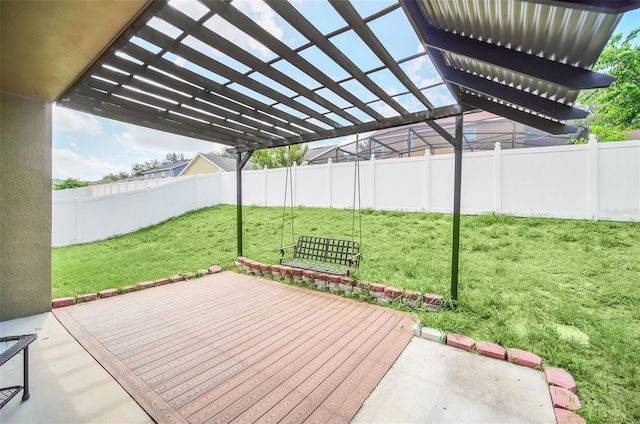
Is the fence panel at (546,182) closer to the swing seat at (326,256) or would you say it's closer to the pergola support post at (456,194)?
the pergola support post at (456,194)

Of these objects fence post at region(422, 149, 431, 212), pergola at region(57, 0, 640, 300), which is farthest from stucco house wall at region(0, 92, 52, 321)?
fence post at region(422, 149, 431, 212)

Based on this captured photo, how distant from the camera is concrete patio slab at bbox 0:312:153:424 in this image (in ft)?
6.02

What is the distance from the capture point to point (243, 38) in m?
2.17

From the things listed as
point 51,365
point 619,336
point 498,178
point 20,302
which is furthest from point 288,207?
point 619,336

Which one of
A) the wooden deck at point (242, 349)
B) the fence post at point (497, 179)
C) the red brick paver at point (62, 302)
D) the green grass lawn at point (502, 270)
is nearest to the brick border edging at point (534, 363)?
the green grass lawn at point (502, 270)

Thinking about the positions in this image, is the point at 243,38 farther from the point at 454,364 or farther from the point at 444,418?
the point at 454,364

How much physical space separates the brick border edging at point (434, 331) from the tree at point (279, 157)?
10.9m

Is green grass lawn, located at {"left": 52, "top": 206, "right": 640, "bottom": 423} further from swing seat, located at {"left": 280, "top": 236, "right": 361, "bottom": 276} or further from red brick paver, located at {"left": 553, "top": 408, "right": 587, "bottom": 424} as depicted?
swing seat, located at {"left": 280, "top": 236, "right": 361, "bottom": 276}

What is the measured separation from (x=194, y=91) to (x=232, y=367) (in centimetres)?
276

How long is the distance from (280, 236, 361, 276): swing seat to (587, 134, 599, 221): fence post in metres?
5.46

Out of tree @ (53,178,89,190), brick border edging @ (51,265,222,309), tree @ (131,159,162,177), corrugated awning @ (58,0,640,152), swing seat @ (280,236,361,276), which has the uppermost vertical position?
tree @ (131,159,162,177)

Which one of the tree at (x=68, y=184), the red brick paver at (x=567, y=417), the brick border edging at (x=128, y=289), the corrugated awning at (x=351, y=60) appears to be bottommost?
A: the red brick paver at (x=567, y=417)

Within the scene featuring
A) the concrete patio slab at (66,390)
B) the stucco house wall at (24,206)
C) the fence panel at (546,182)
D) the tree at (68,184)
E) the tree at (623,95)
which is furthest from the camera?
the tree at (68,184)

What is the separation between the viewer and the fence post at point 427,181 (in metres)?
7.75
